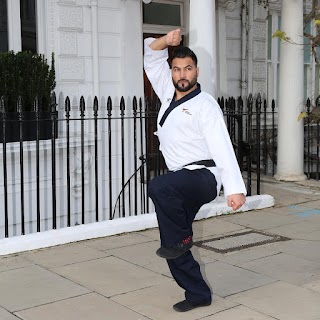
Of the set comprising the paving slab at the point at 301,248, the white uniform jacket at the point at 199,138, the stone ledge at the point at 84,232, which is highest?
the white uniform jacket at the point at 199,138

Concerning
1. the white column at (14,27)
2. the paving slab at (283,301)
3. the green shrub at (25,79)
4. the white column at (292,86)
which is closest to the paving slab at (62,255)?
the paving slab at (283,301)

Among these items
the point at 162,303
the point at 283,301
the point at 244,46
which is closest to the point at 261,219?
the point at 283,301

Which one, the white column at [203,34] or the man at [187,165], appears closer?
the man at [187,165]

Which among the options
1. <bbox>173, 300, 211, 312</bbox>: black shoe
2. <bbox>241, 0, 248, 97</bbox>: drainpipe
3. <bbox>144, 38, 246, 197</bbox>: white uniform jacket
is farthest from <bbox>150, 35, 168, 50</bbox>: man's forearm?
<bbox>241, 0, 248, 97</bbox>: drainpipe

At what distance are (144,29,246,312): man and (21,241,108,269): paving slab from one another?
1668mm

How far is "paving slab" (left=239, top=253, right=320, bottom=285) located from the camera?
4961 mm

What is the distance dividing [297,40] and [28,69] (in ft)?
14.1

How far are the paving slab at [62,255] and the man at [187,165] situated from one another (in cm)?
167

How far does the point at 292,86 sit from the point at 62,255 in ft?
17.7

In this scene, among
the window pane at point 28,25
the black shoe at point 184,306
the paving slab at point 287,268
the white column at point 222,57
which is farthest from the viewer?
the white column at point 222,57

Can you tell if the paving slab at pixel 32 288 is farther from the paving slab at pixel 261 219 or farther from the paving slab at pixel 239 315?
the paving slab at pixel 261 219

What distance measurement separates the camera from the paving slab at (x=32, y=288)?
4.35 meters

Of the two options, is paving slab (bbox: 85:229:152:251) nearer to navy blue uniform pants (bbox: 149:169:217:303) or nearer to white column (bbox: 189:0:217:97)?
navy blue uniform pants (bbox: 149:169:217:303)

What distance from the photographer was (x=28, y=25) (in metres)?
8.80
